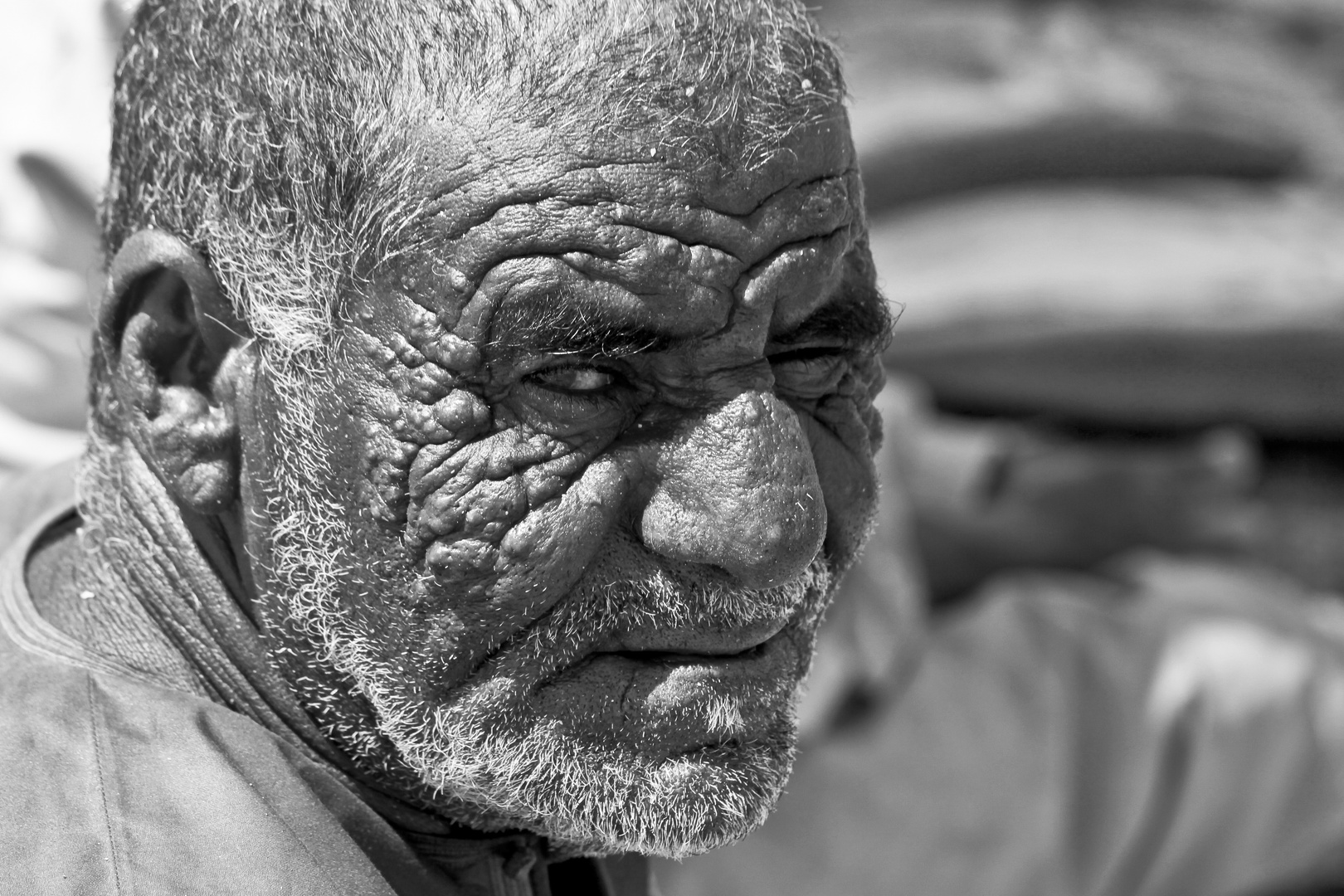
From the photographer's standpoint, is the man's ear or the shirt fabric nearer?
the shirt fabric

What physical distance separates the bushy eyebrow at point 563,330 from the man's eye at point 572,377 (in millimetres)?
27

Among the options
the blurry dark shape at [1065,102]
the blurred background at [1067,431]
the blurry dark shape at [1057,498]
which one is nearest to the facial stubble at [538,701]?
the blurred background at [1067,431]

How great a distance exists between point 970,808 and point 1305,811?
3.77 ft

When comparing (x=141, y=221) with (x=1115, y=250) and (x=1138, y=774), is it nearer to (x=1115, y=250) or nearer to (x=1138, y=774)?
(x=1138, y=774)

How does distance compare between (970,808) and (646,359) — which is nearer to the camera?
(646,359)

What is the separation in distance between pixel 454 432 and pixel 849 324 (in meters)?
0.55

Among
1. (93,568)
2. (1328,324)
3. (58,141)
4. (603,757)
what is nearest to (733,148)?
(603,757)

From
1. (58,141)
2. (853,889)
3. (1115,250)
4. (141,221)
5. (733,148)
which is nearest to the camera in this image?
(733,148)

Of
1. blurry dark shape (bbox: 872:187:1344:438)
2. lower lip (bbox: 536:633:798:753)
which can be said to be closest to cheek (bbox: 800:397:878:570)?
lower lip (bbox: 536:633:798:753)

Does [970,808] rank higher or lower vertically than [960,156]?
lower

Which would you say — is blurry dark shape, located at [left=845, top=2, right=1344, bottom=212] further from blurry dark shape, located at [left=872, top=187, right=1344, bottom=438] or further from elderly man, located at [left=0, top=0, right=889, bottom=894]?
elderly man, located at [left=0, top=0, right=889, bottom=894]

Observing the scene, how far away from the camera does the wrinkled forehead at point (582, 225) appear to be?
5.77 ft

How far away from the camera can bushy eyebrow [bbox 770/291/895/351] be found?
1.97 metres

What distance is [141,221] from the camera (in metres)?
1.99
